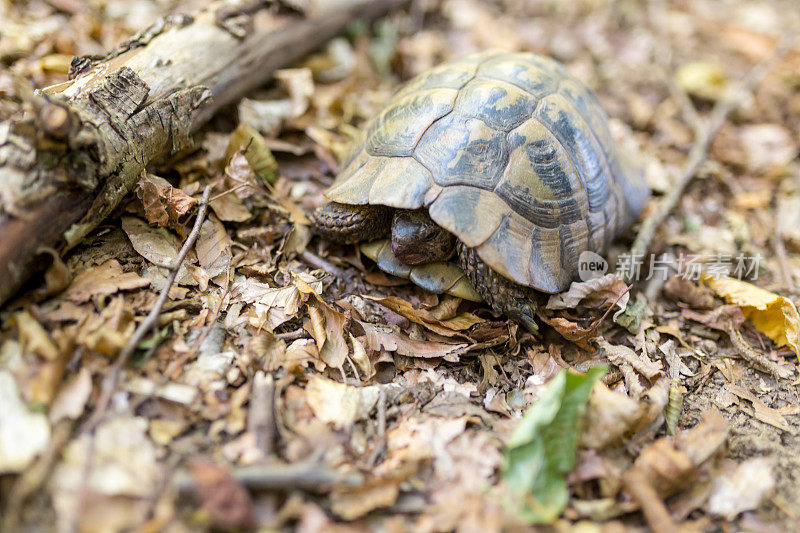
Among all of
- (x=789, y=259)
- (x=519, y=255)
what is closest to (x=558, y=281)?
(x=519, y=255)

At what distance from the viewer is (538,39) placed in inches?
248

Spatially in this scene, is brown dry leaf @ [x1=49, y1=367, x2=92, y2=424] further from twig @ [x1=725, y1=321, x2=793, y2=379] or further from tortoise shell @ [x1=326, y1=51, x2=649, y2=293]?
twig @ [x1=725, y1=321, x2=793, y2=379]

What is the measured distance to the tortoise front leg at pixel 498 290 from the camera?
302 centimetres

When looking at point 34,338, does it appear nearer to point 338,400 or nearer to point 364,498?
point 338,400

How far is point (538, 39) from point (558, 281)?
438cm

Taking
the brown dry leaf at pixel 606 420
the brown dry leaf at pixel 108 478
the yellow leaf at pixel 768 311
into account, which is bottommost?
the yellow leaf at pixel 768 311

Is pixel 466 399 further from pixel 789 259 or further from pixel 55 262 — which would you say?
pixel 789 259

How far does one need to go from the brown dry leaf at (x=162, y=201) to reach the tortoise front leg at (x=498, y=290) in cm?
172

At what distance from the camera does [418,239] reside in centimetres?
301

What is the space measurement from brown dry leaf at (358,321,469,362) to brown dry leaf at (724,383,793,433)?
166 cm

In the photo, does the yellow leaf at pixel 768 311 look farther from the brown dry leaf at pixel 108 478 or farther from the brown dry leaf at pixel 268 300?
the brown dry leaf at pixel 108 478

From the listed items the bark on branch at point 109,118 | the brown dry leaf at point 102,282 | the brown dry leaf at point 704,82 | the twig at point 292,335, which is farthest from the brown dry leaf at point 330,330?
the brown dry leaf at point 704,82

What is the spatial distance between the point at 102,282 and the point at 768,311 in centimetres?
407

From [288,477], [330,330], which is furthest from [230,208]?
[288,477]
